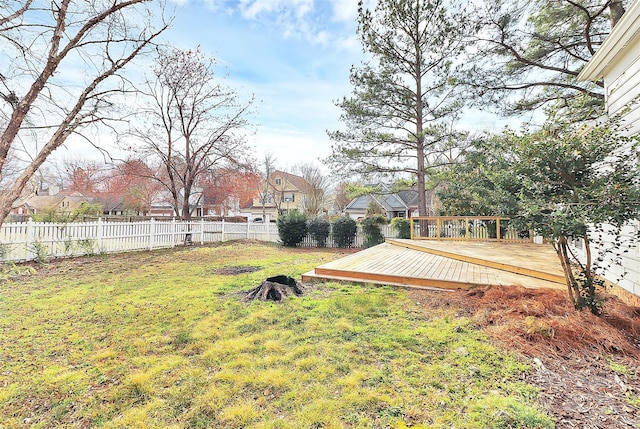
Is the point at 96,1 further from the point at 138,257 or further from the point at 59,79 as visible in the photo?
the point at 138,257

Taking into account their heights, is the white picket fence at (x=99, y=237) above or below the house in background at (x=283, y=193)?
below

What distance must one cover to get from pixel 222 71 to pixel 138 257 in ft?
30.5

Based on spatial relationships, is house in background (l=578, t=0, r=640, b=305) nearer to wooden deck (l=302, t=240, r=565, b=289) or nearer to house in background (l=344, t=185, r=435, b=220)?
wooden deck (l=302, t=240, r=565, b=289)

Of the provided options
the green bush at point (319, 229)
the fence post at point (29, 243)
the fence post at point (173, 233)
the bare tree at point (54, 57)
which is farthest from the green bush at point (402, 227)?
the fence post at point (29, 243)

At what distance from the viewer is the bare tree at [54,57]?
1.66m

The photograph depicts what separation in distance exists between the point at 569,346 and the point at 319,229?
1150 centimetres

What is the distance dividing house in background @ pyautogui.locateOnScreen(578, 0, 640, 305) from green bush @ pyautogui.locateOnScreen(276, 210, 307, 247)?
422 inches

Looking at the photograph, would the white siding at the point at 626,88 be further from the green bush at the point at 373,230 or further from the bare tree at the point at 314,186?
the bare tree at the point at 314,186

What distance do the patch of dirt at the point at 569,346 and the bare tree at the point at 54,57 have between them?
11.4 feet

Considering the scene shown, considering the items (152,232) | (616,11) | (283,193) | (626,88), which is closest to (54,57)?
(626,88)

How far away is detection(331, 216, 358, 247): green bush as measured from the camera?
1362 centimetres

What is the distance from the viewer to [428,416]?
1753mm

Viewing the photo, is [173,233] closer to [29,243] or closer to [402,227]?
[29,243]

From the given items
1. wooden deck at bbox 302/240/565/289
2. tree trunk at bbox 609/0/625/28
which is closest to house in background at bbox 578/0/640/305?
wooden deck at bbox 302/240/565/289
